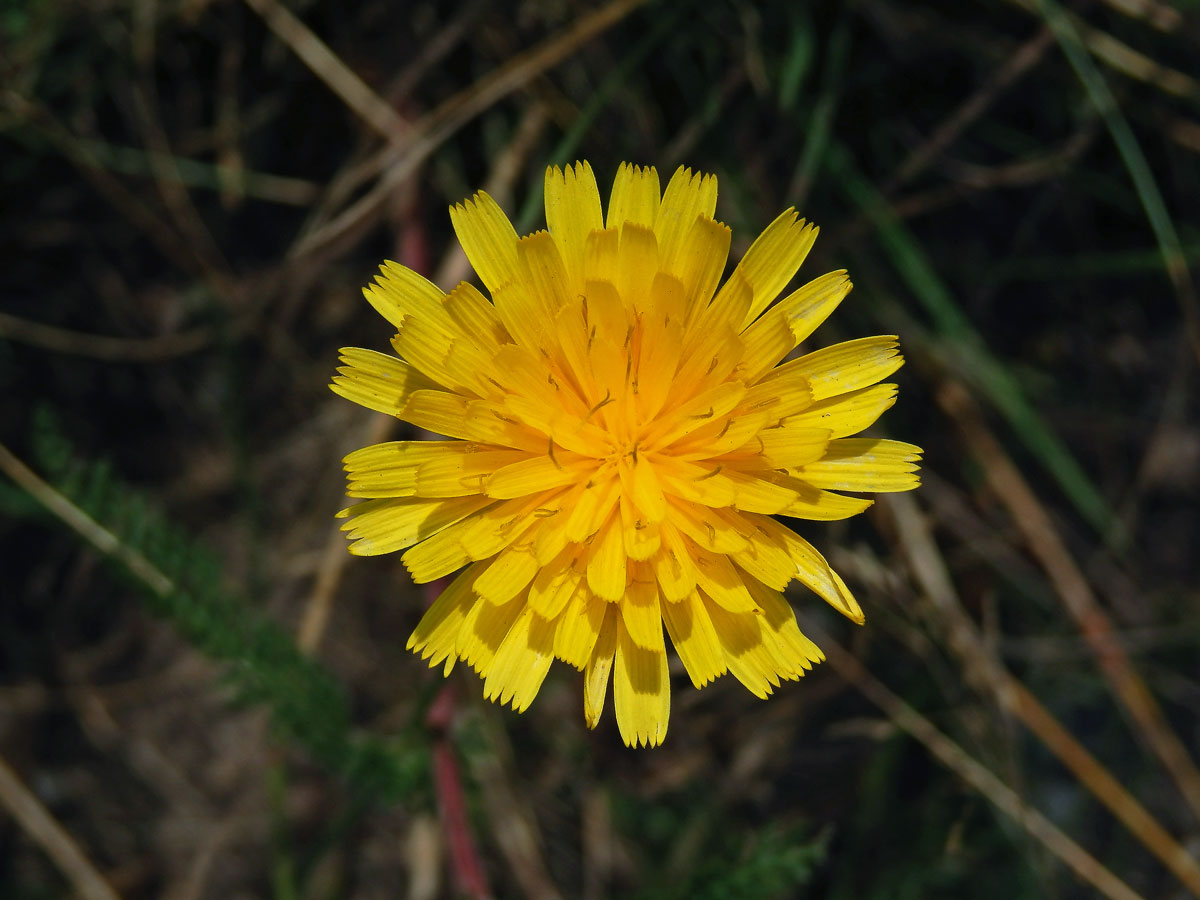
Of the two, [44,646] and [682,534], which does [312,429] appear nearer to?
[44,646]

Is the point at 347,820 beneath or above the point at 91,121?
beneath

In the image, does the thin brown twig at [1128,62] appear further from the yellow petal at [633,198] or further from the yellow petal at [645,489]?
the yellow petal at [645,489]

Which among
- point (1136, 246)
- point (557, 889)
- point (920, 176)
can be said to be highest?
point (920, 176)

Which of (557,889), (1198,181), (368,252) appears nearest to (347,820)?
(557,889)

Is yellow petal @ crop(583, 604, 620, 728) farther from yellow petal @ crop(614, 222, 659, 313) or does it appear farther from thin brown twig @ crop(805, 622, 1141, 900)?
thin brown twig @ crop(805, 622, 1141, 900)

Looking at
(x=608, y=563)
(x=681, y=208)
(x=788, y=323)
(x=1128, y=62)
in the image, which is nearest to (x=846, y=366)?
(x=788, y=323)

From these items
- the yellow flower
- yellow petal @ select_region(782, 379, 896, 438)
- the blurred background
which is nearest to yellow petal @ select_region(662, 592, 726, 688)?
the yellow flower

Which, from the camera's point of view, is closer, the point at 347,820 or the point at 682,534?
the point at 682,534

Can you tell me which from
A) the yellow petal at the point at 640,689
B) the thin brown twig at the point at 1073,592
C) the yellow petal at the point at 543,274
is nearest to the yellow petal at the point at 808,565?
the yellow petal at the point at 640,689
